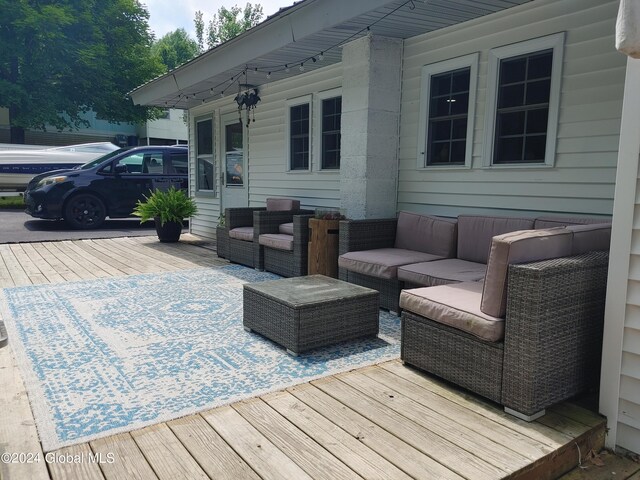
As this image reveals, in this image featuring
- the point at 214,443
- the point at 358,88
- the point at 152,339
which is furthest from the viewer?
the point at 358,88

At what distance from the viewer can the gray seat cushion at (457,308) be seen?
217cm

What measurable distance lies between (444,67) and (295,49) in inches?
61.4

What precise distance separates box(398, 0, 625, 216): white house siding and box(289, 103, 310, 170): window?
6.60ft

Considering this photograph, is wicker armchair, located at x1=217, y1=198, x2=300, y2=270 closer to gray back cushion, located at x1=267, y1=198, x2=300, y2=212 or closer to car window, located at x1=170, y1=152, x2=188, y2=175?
gray back cushion, located at x1=267, y1=198, x2=300, y2=212

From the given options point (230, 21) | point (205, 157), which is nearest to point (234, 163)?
point (205, 157)

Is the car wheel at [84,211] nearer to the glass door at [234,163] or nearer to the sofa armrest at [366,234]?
the glass door at [234,163]

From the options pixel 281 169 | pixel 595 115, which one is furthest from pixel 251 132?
pixel 595 115

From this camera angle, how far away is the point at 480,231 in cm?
374

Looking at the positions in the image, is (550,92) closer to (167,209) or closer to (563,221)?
(563,221)

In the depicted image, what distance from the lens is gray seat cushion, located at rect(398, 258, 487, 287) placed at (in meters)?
3.15

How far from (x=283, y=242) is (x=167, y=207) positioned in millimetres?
3314

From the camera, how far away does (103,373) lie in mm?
2580

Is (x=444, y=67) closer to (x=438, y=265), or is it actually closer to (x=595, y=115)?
(x=595, y=115)

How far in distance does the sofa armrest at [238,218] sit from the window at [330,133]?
1.23 m
